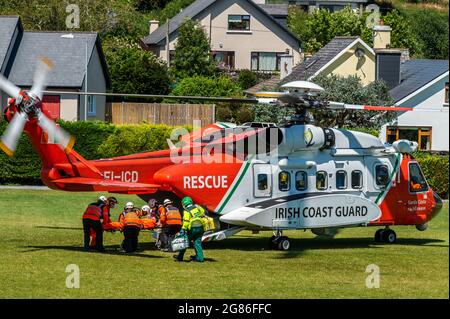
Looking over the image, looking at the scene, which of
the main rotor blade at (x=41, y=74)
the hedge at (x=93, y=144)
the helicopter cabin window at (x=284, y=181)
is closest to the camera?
the main rotor blade at (x=41, y=74)

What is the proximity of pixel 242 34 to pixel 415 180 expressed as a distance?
182 feet

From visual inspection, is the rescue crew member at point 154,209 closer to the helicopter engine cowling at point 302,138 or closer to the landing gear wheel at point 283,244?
the landing gear wheel at point 283,244

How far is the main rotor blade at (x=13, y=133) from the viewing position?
24.4 meters

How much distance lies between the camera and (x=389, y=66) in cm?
5953

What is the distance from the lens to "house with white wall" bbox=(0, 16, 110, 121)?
189ft

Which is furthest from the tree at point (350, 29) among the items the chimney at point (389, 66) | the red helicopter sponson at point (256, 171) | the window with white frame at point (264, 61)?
the red helicopter sponson at point (256, 171)

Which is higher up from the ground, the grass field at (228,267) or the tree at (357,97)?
the tree at (357,97)

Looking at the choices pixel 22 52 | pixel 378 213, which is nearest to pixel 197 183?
pixel 378 213

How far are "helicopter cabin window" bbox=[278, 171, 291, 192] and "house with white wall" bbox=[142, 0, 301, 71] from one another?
2223 inches

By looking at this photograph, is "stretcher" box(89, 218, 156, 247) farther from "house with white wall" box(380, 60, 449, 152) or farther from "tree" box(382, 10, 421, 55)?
"tree" box(382, 10, 421, 55)

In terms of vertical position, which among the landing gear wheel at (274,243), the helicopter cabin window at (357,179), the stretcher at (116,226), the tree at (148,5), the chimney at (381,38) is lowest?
the landing gear wheel at (274,243)

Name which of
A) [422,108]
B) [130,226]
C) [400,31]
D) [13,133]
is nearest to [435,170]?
[422,108]

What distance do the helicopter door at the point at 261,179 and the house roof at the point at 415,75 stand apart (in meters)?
27.8
